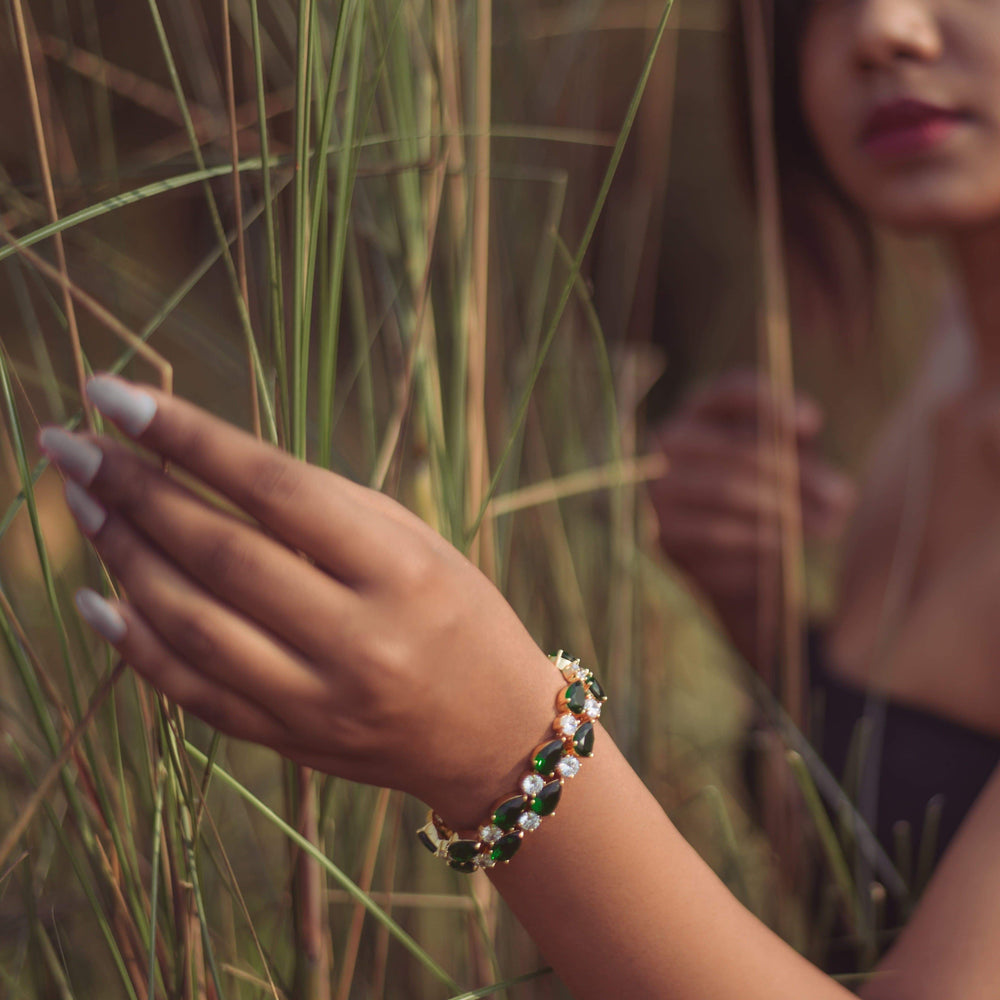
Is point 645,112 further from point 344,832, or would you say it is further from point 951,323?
point 344,832

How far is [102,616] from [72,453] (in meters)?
0.04

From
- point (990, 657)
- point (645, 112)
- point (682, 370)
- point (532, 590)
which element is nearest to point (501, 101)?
point (532, 590)

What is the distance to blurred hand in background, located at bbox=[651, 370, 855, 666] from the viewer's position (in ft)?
2.92

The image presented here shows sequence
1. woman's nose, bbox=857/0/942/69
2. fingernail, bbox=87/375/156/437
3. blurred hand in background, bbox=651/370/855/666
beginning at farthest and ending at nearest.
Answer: blurred hand in background, bbox=651/370/855/666 < woman's nose, bbox=857/0/942/69 < fingernail, bbox=87/375/156/437

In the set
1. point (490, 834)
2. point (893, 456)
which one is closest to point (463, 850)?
point (490, 834)

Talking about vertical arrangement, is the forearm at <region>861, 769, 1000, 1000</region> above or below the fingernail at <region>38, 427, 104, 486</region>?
below

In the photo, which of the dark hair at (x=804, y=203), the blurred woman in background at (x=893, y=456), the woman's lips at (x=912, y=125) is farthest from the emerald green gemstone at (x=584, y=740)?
the dark hair at (x=804, y=203)

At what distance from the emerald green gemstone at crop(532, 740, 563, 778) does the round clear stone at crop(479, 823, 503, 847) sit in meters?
0.02

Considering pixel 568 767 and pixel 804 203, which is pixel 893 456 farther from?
pixel 568 767

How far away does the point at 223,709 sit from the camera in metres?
Answer: 0.26

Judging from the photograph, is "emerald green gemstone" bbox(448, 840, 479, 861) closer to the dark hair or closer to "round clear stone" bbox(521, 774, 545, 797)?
"round clear stone" bbox(521, 774, 545, 797)

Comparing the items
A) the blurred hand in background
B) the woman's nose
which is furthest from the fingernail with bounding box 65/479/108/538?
the blurred hand in background

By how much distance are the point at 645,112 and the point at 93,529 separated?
1.69m

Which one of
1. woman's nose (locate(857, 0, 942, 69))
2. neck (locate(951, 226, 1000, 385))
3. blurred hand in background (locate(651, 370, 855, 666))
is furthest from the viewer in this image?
blurred hand in background (locate(651, 370, 855, 666))
